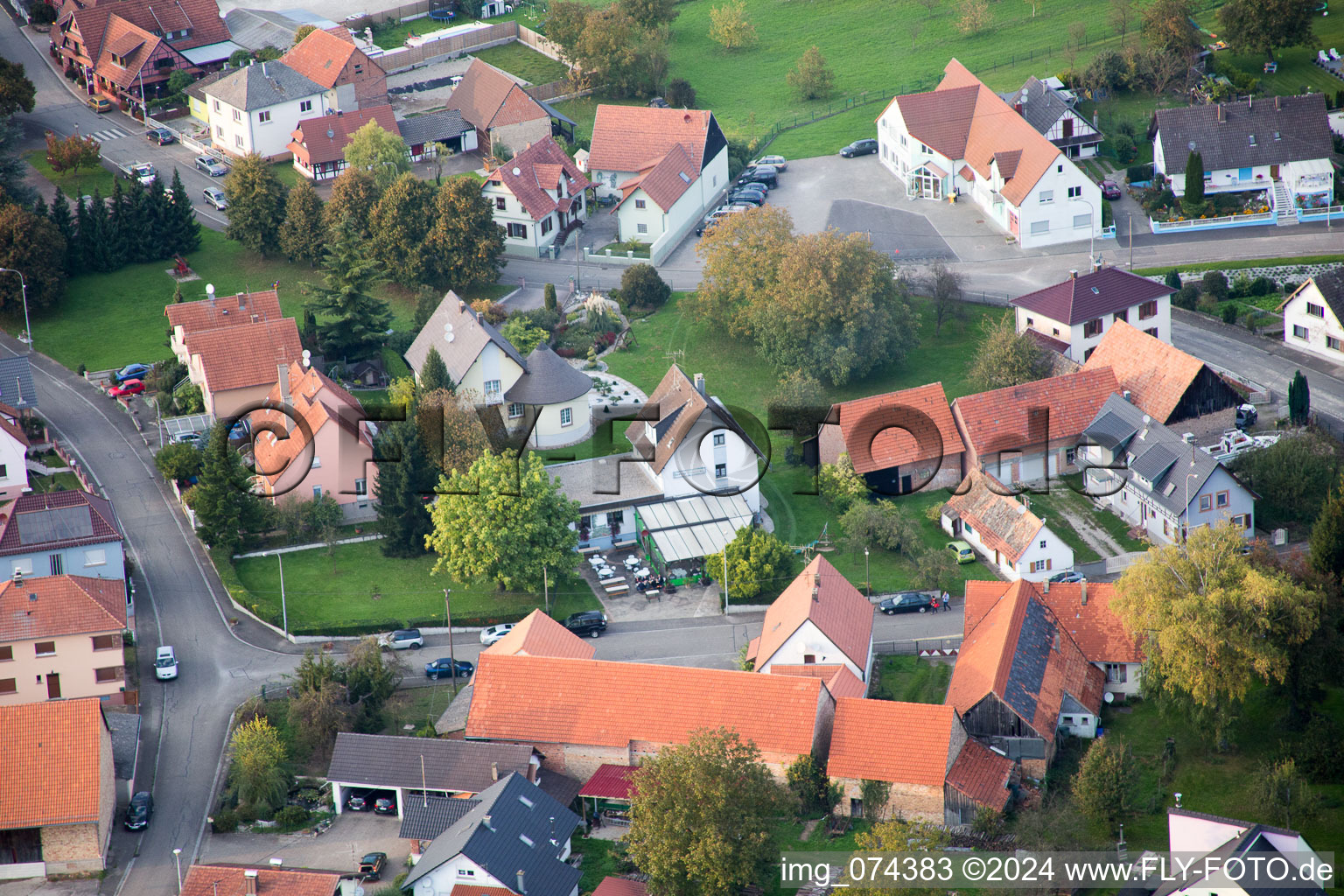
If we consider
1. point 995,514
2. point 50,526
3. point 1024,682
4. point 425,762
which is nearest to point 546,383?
point 995,514

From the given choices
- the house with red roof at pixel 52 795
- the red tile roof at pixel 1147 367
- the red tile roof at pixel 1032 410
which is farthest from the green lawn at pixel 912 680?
the house with red roof at pixel 52 795

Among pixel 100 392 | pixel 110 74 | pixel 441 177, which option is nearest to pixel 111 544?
pixel 100 392

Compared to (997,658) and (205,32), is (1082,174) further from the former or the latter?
(205,32)

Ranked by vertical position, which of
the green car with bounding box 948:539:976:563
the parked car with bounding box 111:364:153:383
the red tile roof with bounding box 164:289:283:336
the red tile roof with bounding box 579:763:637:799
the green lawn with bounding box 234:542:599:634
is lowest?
the green lawn with bounding box 234:542:599:634

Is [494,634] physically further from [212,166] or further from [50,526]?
[212,166]

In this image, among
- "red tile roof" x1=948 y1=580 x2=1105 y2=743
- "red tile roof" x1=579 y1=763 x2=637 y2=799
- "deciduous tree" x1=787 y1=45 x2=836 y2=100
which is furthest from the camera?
"deciduous tree" x1=787 y1=45 x2=836 y2=100

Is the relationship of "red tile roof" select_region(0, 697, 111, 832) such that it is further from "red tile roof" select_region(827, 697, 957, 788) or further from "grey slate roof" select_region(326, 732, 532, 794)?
"red tile roof" select_region(827, 697, 957, 788)

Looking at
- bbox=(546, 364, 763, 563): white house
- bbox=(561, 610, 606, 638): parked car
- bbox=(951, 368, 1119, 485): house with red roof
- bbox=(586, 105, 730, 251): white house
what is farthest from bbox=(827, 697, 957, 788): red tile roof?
bbox=(586, 105, 730, 251): white house

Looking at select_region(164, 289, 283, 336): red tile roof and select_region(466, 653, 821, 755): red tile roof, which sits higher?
select_region(164, 289, 283, 336): red tile roof
